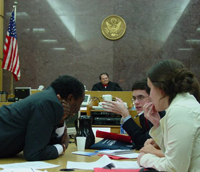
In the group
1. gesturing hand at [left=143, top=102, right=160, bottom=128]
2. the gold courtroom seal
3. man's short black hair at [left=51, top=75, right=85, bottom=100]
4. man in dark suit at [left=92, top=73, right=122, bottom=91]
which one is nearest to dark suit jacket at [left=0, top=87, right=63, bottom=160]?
man's short black hair at [left=51, top=75, right=85, bottom=100]

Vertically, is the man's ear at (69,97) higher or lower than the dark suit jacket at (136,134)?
Result: higher

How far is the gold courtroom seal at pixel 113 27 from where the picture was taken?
8742mm

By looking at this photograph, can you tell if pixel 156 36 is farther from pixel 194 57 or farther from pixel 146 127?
pixel 146 127

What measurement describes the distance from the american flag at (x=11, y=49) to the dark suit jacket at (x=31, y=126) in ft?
20.0

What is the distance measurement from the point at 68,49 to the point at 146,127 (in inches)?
258

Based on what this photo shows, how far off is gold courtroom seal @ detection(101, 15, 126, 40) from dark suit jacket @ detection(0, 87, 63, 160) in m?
7.07

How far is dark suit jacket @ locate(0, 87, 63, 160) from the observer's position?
178cm

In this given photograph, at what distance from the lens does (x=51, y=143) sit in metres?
2.10

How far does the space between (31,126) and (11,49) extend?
248 inches

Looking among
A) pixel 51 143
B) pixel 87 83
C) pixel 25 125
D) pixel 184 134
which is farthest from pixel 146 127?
pixel 87 83

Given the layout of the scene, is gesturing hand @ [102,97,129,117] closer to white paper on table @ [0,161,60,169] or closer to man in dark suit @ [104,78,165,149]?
man in dark suit @ [104,78,165,149]

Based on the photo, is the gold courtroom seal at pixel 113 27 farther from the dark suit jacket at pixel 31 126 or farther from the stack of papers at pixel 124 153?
the dark suit jacket at pixel 31 126

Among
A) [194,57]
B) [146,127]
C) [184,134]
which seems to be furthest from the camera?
[194,57]

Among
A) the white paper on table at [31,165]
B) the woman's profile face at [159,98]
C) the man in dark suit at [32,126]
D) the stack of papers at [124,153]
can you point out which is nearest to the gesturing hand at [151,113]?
the stack of papers at [124,153]
